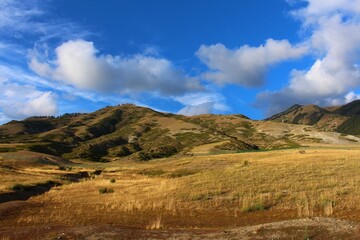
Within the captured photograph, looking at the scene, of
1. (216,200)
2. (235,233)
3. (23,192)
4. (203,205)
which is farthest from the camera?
(23,192)

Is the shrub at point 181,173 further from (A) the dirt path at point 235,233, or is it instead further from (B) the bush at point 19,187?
(A) the dirt path at point 235,233

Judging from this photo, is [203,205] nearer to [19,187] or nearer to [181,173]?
[19,187]

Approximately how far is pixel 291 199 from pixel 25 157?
88.1 metres

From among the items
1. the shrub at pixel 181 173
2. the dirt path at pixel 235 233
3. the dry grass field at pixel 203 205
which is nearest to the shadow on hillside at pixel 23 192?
the dry grass field at pixel 203 205

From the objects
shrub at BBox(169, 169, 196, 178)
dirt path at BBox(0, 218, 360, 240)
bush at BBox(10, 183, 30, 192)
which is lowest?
dirt path at BBox(0, 218, 360, 240)

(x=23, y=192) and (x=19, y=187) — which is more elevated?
(x=19, y=187)

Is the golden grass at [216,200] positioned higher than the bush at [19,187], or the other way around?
the bush at [19,187]

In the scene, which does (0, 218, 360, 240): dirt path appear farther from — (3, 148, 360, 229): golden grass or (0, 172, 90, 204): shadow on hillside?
(0, 172, 90, 204): shadow on hillside

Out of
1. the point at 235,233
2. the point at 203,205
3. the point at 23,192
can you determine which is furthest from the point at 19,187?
the point at 235,233

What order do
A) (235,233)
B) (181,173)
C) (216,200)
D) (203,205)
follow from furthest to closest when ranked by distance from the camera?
1. (181,173)
2. (216,200)
3. (203,205)
4. (235,233)

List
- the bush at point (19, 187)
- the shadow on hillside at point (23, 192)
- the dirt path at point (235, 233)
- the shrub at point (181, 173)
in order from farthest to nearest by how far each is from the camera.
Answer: the shrub at point (181, 173) < the bush at point (19, 187) < the shadow on hillside at point (23, 192) < the dirt path at point (235, 233)

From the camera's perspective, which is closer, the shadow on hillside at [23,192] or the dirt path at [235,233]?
the dirt path at [235,233]

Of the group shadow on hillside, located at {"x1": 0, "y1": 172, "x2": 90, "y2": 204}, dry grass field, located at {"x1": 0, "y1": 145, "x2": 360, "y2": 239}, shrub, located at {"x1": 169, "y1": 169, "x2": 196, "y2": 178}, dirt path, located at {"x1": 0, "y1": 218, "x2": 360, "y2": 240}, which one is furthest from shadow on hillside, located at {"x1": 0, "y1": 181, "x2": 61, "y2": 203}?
dirt path, located at {"x1": 0, "y1": 218, "x2": 360, "y2": 240}

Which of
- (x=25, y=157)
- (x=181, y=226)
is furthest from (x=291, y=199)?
(x=25, y=157)
